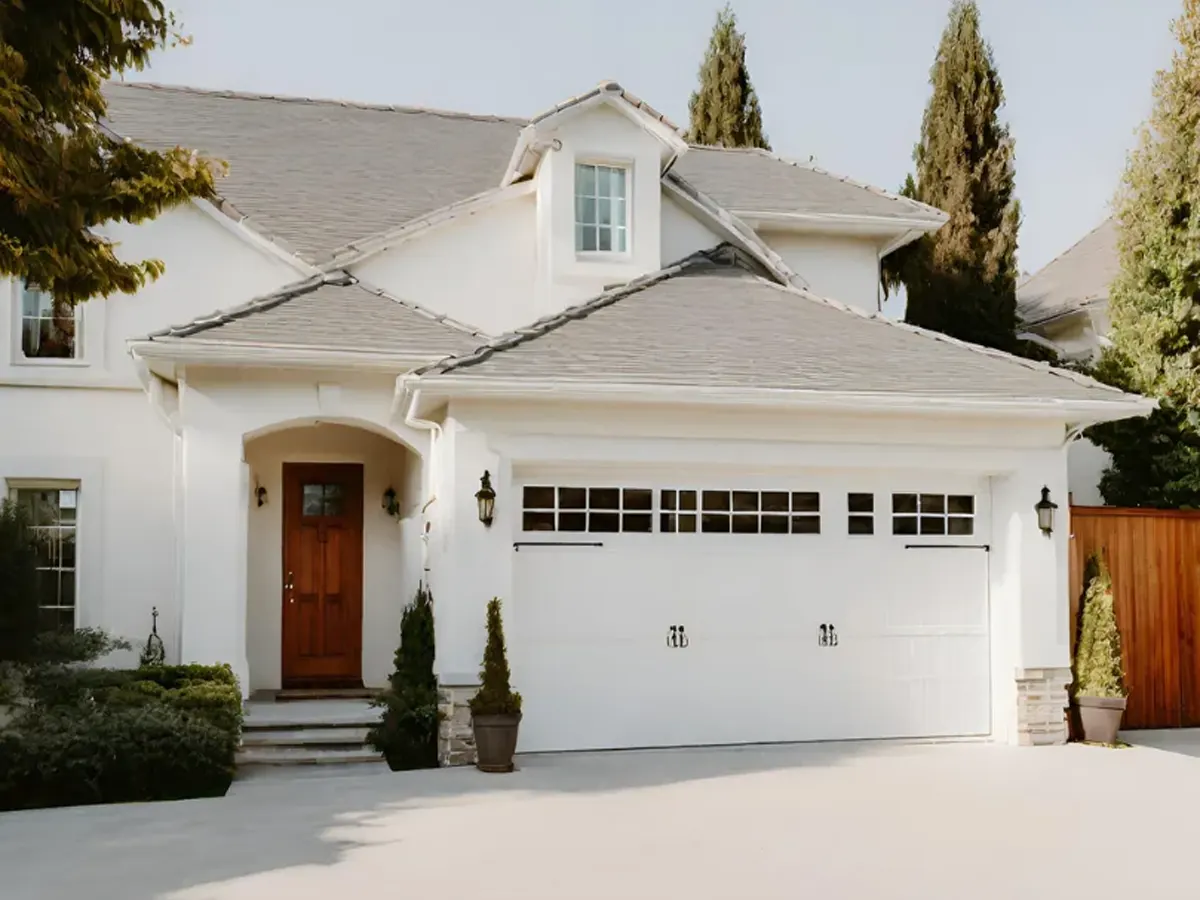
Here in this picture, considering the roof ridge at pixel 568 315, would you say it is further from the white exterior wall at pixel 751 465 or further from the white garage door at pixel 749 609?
the white garage door at pixel 749 609

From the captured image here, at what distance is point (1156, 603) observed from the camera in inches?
525

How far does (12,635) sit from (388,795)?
3.64 metres

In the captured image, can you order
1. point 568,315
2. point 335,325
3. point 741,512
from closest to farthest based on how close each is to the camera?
point 741,512 → point 568,315 → point 335,325

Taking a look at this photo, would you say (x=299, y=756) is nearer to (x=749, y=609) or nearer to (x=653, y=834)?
(x=749, y=609)

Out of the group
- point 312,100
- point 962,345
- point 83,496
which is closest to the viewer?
point 962,345

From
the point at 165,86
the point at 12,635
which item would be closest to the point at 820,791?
the point at 12,635

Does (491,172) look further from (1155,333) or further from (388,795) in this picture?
(388,795)

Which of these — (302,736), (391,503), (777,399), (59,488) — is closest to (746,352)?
(777,399)

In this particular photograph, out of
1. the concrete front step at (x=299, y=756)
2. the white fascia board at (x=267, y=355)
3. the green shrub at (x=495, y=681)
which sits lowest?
the concrete front step at (x=299, y=756)

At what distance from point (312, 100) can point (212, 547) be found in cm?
819

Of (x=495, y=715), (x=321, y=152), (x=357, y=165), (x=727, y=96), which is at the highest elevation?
(x=727, y=96)

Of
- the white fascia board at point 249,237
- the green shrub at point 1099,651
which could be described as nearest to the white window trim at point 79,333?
the white fascia board at point 249,237

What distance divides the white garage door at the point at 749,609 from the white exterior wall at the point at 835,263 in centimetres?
512

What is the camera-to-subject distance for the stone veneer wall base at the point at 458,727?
35.1 ft
